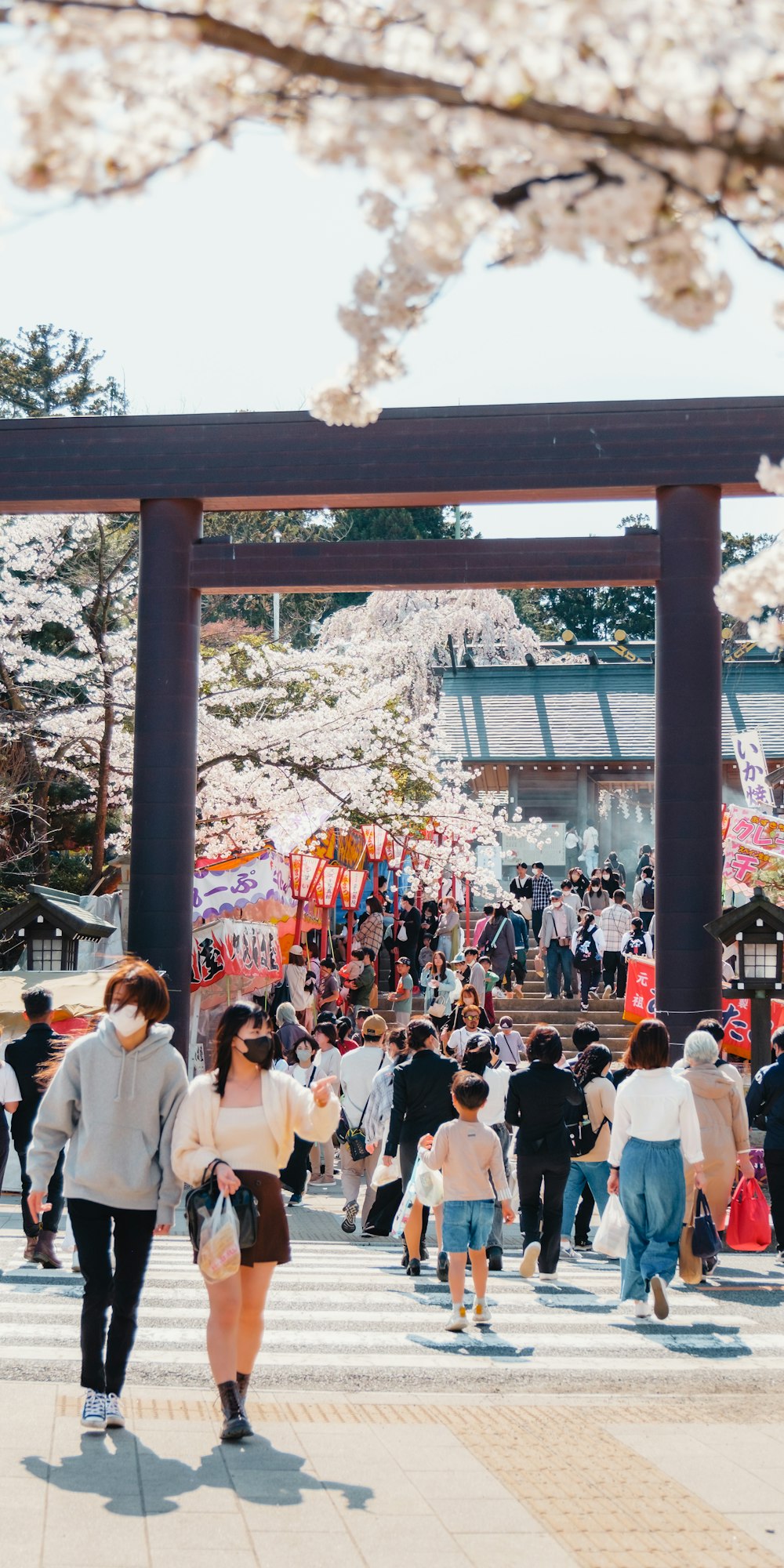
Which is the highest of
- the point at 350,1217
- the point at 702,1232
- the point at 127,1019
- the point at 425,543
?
the point at 425,543

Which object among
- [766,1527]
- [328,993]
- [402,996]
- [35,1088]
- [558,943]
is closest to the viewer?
[766,1527]

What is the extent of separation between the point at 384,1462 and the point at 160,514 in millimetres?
10611

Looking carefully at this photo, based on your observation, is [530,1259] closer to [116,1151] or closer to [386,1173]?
[386,1173]

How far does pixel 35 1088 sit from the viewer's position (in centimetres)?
1018

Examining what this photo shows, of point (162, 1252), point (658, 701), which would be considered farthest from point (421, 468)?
point (162, 1252)

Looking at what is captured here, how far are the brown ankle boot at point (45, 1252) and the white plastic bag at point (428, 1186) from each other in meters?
2.27

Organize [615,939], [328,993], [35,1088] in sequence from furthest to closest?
[615,939] < [328,993] < [35,1088]

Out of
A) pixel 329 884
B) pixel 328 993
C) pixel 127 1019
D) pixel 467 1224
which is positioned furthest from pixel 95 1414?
pixel 329 884

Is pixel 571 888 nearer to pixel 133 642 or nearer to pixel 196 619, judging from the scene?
pixel 133 642

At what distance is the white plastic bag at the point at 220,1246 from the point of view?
527 cm

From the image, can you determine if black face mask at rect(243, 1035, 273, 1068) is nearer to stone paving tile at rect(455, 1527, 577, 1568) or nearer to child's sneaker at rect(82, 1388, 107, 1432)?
child's sneaker at rect(82, 1388, 107, 1432)

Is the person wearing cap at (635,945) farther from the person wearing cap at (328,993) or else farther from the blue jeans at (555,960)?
the person wearing cap at (328,993)

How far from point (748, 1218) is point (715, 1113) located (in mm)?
928

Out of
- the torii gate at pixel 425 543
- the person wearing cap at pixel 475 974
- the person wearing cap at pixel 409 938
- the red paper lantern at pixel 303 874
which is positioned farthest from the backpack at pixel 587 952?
the torii gate at pixel 425 543
